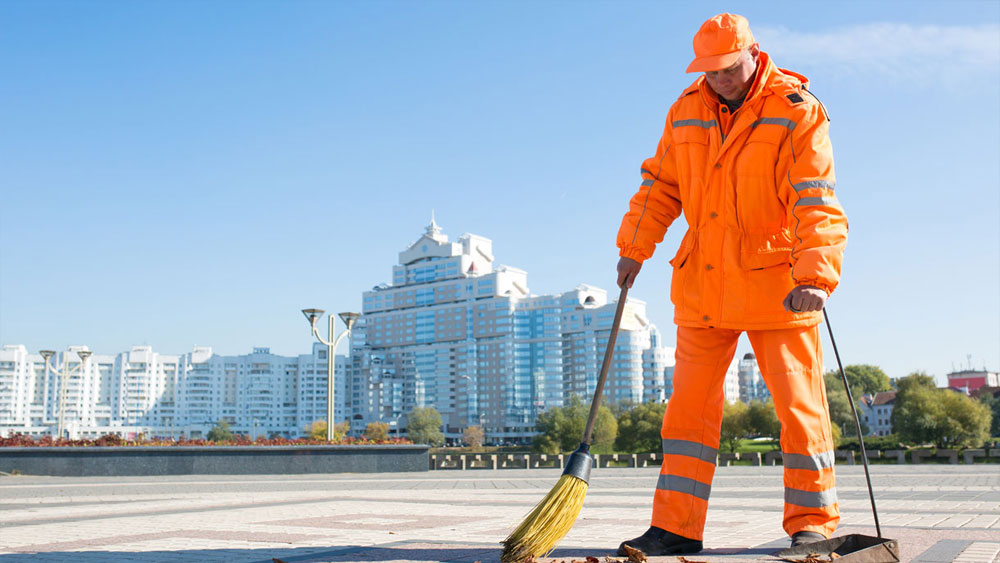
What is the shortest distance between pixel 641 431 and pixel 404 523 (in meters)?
61.3

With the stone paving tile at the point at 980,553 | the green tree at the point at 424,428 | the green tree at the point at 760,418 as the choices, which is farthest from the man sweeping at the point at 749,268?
the green tree at the point at 424,428

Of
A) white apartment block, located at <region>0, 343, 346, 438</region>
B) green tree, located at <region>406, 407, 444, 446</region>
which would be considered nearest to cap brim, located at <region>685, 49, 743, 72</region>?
green tree, located at <region>406, 407, 444, 446</region>

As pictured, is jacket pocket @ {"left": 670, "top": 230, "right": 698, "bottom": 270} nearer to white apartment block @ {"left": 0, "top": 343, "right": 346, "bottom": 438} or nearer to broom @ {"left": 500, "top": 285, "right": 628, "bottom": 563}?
broom @ {"left": 500, "top": 285, "right": 628, "bottom": 563}

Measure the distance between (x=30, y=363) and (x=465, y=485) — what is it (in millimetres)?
189847

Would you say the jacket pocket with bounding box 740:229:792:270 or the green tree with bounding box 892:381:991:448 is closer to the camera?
the jacket pocket with bounding box 740:229:792:270

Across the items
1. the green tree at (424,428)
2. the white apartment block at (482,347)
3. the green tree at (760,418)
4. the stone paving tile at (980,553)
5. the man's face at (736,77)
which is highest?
the white apartment block at (482,347)

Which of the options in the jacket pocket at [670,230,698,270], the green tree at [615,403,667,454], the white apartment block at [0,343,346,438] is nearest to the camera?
the jacket pocket at [670,230,698,270]

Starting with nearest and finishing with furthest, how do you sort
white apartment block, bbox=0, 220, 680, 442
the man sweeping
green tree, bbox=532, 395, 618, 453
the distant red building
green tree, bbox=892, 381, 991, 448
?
the man sweeping → green tree, bbox=892, 381, 991, 448 → green tree, bbox=532, 395, 618, 453 → the distant red building → white apartment block, bbox=0, 220, 680, 442

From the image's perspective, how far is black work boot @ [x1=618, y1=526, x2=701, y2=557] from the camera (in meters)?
3.38

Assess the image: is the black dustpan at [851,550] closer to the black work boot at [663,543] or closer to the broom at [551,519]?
the black work boot at [663,543]

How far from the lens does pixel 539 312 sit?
467 feet

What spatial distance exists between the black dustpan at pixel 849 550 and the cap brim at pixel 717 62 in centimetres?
190

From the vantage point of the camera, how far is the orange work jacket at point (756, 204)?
3.31 m

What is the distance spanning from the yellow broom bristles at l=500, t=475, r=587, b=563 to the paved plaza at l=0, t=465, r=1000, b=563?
94 mm
